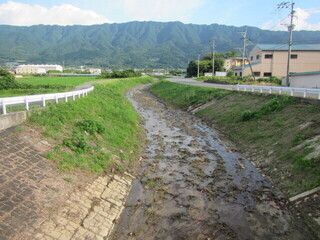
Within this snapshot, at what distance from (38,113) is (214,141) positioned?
1171cm

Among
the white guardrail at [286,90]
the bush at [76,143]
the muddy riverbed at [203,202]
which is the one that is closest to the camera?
the muddy riverbed at [203,202]

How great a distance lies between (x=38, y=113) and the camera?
1327 centimetres

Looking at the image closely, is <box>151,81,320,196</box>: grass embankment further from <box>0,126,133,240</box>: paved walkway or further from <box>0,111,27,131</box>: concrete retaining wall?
<box>0,111,27,131</box>: concrete retaining wall

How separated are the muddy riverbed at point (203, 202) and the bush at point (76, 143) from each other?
117 inches

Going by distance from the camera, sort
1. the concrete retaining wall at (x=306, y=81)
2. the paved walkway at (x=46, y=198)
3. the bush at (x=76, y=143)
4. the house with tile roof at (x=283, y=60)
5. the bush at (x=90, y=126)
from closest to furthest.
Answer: the paved walkway at (x=46, y=198) → the bush at (x=76, y=143) → the bush at (x=90, y=126) → the concrete retaining wall at (x=306, y=81) → the house with tile roof at (x=283, y=60)

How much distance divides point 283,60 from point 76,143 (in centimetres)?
6324

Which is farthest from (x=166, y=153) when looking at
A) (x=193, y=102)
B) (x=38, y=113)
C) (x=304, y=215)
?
(x=193, y=102)

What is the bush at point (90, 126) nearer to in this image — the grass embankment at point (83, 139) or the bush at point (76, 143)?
the grass embankment at point (83, 139)

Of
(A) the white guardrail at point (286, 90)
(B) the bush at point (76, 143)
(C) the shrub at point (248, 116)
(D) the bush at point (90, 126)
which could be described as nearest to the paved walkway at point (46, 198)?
(B) the bush at point (76, 143)

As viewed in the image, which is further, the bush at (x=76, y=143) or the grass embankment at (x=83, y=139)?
the bush at (x=76, y=143)

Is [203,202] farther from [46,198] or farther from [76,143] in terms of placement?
[76,143]

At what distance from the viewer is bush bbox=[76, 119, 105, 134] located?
1469cm

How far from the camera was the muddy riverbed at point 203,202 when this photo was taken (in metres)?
8.23

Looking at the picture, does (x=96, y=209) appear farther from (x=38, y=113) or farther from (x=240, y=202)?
(x=38, y=113)
